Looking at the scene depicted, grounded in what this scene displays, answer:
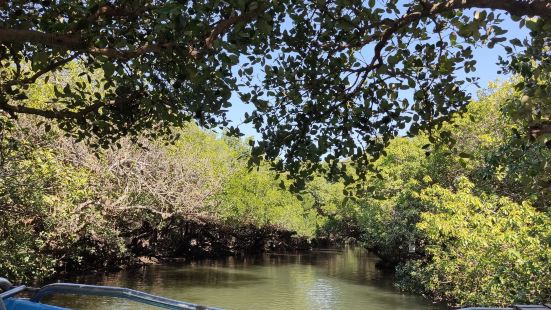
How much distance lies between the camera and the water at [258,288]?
57.3 feet

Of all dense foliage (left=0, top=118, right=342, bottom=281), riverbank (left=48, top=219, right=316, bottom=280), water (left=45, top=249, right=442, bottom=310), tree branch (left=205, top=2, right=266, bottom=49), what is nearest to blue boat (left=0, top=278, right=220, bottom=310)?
dense foliage (left=0, top=118, right=342, bottom=281)

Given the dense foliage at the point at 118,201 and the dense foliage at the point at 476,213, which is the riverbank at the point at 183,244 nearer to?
the dense foliage at the point at 118,201

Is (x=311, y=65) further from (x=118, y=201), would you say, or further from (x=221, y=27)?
(x=118, y=201)

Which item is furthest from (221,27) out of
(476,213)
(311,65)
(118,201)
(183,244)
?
(183,244)

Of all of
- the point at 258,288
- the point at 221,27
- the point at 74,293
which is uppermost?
the point at 221,27

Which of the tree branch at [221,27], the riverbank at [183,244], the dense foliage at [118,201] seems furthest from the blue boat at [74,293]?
the riverbank at [183,244]

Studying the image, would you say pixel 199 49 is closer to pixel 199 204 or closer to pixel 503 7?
pixel 503 7

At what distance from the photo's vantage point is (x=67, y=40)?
3037 millimetres

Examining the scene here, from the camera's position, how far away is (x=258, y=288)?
21.2 metres

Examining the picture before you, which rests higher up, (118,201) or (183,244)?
(118,201)

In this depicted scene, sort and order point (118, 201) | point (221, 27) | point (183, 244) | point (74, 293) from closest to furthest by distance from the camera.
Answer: point (221, 27)
point (74, 293)
point (118, 201)
point (183, 244)

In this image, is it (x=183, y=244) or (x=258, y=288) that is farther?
(x=183, y=244)

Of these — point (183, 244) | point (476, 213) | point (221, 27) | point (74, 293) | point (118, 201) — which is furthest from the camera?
point (183, 244)

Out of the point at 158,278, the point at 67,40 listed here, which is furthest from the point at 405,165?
the point at 67,40
